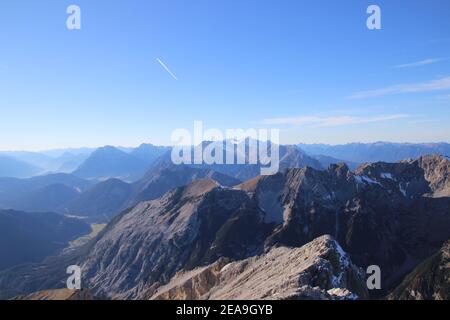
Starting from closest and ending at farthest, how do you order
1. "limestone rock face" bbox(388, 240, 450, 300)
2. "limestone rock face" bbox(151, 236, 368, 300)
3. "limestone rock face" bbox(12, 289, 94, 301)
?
"limestone rock face" bbox(151, 236, 368, 300) → "limestone rock face" bbox(12, 289, 94, 301) → "limestone rock face" bbox(388, 240, 450, 300)

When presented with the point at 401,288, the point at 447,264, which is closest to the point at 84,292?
the point at 401,288

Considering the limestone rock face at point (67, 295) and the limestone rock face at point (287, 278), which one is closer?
the limestone rock face at point (287, 278)

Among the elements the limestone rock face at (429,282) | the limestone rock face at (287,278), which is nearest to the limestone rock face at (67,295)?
the limestone rock face at (287,278)

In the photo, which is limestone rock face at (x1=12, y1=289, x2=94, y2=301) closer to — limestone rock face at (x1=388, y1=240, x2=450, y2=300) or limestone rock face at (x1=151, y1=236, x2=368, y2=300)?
limestone rock face at (x1=151, y1=236, x2=368, y2=300)

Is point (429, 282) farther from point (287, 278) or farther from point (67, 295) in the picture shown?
point (67, 295)

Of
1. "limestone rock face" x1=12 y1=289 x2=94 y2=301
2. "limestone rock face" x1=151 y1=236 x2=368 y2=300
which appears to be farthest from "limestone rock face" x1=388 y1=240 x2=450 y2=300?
"limestone rock face" x1=12 y1=289 x2=94 y2=301

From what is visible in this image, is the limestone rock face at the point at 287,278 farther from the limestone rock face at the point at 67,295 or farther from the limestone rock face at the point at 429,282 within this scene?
the limestone rock face at the point at 429,282

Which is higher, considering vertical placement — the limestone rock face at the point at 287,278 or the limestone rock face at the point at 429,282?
the limestone rock face at the point at 287,278

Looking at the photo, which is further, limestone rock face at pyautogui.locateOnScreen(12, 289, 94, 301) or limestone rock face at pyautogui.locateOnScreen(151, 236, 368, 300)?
limestone rock face at pyautogui.locateOnScreen(12, 289, 94, 301)
